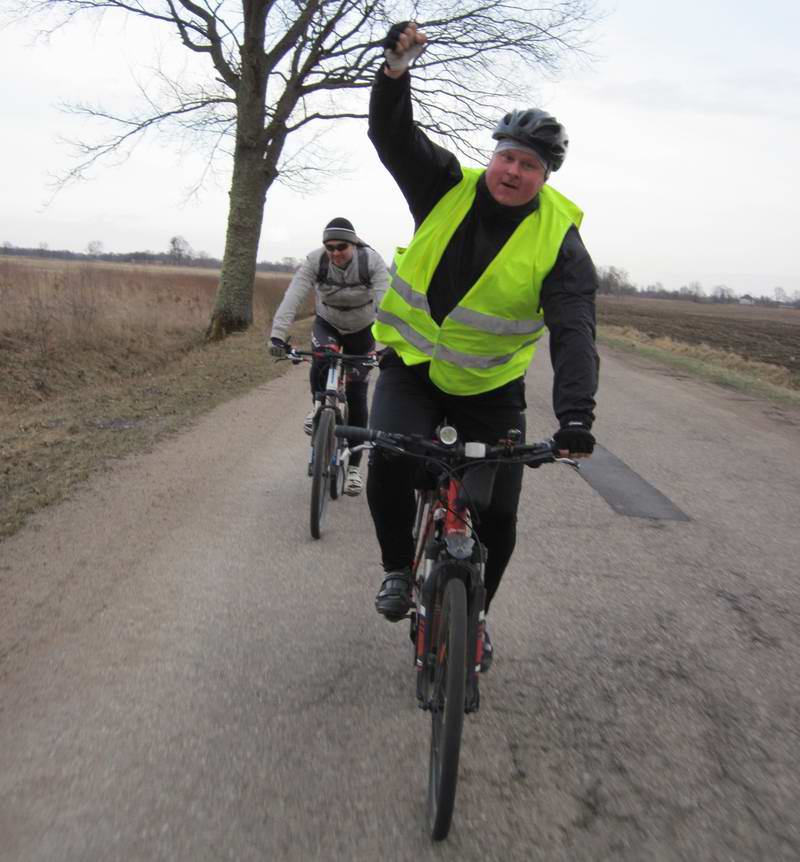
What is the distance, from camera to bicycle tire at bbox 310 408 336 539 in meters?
5.08

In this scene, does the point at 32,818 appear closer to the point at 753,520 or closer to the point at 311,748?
the point at 311,748

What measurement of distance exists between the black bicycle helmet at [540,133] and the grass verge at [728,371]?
1135cm

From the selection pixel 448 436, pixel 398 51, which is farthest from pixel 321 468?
pixel 398 51

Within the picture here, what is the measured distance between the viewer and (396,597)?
325cm

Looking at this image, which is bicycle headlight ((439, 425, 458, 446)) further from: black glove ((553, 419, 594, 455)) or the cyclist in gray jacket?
the cyclist in gray jacket

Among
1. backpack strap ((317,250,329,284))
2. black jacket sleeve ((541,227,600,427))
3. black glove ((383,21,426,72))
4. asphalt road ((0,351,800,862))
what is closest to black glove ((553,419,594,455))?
black jacket sleeve ((541,227,600,427))

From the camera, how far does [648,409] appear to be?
11.1 meters

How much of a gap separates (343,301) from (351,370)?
1.68 ft

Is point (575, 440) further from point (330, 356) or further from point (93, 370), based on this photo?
point (93, 370)

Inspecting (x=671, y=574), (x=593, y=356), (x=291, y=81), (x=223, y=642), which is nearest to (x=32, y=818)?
(x=223, y=642)

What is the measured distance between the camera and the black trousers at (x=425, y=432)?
310 centimetres

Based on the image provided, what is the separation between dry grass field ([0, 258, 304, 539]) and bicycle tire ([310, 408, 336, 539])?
1771mm

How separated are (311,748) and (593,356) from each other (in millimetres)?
1642

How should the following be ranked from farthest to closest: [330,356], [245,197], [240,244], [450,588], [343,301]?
1. [240,244]
2. [245,197]
3. [343,301]
4. [330,356]
5. [450,588]
